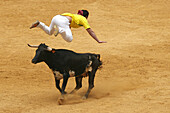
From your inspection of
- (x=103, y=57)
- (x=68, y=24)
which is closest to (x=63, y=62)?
(x=68, y=24)

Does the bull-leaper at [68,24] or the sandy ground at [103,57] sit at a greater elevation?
the bull-leaper at [68,24]

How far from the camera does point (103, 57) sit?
1606 cm

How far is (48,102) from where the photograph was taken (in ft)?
36.6

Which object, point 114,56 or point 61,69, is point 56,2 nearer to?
point 114,56

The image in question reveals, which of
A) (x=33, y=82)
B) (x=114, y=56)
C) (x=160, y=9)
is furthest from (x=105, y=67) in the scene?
(x=160, y=9)

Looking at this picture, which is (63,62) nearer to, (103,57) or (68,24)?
(68,24)

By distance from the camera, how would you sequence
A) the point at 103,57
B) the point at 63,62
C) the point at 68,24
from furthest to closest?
the point at 103,57 → the point at 68,24 → the point at 63,62

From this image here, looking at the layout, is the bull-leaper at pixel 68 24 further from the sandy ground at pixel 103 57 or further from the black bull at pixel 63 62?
the sandy ground at pixel 103 57

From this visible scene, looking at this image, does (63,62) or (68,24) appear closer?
(63,62)

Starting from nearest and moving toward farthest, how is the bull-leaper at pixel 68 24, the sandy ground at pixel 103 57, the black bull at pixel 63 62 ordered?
the sandy ground at pixel 103 57, the black bull at pixel 63 62, the bull-leaper at pixel 68 24

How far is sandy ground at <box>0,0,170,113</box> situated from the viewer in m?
10.6

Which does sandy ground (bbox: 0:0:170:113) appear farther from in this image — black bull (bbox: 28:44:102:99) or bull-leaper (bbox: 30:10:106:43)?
bull-leaper (bbox: 30:10:106:43)

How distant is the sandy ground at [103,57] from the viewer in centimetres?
1062

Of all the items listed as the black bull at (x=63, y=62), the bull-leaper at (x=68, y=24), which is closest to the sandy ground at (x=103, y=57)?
the black bull at (x=63, y=62)
